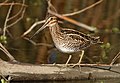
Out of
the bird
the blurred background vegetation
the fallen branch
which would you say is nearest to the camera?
the fallen branch

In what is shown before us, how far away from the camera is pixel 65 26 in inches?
337

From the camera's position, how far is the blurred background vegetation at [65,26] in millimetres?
6426

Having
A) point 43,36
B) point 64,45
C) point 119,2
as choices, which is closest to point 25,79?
point 64,45

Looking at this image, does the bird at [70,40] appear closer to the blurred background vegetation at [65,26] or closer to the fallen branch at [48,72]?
the fallen branch at [48,72]

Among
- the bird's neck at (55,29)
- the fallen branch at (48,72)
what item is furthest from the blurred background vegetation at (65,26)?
the fallen branch at (48,72)

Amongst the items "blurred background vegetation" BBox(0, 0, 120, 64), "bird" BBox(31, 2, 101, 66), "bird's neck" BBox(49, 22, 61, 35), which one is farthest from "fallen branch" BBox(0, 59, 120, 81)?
"blurred background vegetation" BBox(0, 0, 120, 64)

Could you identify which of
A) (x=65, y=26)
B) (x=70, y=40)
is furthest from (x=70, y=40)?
(x=65, y=26)

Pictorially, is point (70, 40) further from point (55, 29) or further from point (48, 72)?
point (48, 72)

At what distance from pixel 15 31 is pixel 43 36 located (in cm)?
45

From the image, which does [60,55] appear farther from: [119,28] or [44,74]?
[119,28]

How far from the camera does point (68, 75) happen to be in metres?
5.20

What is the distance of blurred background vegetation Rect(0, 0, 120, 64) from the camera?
21.1 ft

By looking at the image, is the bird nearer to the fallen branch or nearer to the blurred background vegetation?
the fallen branch

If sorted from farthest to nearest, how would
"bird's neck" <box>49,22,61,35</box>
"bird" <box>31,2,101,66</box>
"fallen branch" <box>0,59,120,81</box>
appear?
"bird's neck" <box>49,22,61,35</box>
"bird" <box>31,2,101,66</box>
"fallen branch" <box>0,59,120,81</box>
